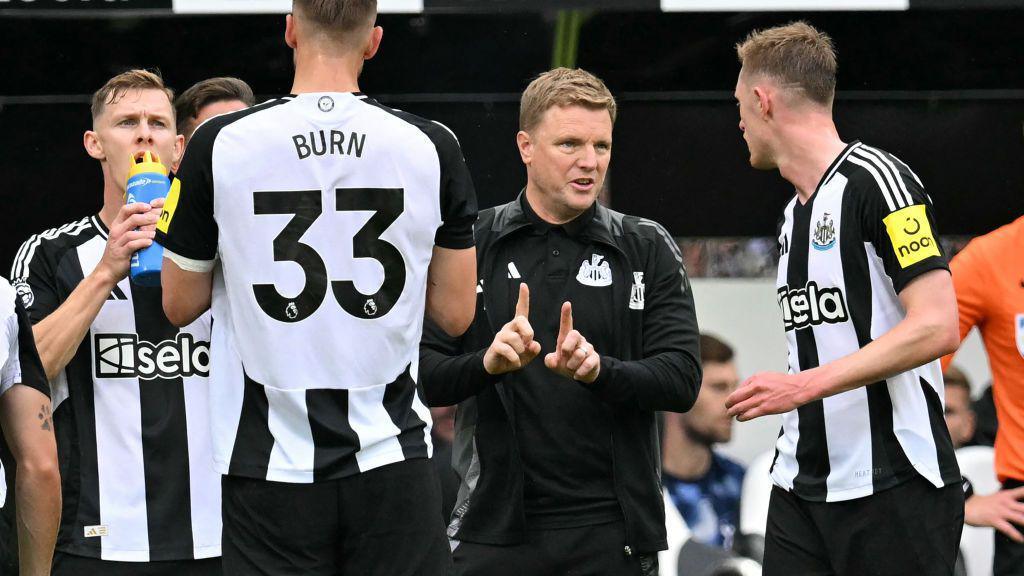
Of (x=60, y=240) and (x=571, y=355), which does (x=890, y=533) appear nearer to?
(x=571, y=355)

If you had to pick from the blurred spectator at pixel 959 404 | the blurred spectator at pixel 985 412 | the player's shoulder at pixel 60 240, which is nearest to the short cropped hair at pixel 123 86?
the player's shoulder at pixel 60 240

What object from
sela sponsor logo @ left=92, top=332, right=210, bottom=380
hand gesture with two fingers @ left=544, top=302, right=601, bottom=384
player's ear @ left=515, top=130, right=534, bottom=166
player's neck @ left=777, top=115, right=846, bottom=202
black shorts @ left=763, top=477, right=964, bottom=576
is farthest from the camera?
player's ear @ left=515, top=130, right=534, bottom=166

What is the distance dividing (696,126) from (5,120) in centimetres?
251

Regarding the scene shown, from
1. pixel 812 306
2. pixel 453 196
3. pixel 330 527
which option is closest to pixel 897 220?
pixel 812 306

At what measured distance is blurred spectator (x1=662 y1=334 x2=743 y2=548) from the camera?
→ 17.4 ft

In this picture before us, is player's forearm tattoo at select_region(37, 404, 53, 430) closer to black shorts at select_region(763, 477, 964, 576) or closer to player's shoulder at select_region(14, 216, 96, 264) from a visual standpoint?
player's shoulder at select_region(14, 216, 96, 264)

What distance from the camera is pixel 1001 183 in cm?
545

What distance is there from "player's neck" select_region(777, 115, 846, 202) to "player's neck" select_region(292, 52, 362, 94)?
1451 mm

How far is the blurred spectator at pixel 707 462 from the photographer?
5.31 meters

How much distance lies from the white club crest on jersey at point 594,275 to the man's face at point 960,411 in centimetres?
204

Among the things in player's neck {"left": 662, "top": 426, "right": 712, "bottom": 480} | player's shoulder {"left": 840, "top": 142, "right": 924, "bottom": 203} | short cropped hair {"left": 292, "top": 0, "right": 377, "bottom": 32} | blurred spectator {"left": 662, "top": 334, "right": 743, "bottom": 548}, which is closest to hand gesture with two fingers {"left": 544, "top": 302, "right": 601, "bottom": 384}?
player's shoulder {"left": 840, "top": 142, "right": 924, "bottom": 203}

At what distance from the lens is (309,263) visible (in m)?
2.94

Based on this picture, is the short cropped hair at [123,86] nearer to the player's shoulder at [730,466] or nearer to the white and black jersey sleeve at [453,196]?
the white and black jersey sleeve at [453,196]

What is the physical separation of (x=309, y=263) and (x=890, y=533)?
5.69ft
